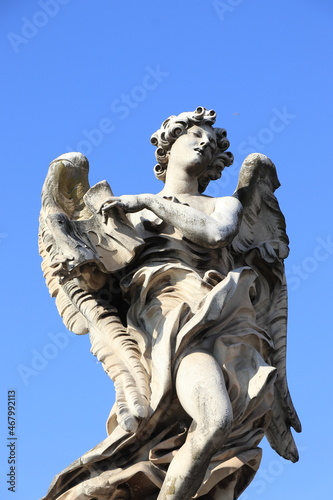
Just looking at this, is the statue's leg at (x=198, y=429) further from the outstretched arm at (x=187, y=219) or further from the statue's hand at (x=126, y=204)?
the statue's hand at (x=126, y=204)

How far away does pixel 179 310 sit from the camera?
34.2 ft

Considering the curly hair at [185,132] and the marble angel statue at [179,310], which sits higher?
the curly hair at [185,132]

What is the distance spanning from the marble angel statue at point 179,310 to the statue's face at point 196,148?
0.01m

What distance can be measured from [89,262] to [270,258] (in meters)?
1.87

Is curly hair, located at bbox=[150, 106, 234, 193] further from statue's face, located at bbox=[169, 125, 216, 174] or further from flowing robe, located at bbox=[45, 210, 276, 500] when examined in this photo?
flowing robe, located at bbox=[45, 210, 276, 500]

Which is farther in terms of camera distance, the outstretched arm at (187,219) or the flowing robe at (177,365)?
the outstretched arm at (187,219)

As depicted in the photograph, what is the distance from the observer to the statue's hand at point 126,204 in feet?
35.7

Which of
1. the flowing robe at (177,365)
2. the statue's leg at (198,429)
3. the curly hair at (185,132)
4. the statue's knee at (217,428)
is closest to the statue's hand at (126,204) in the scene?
the flowing robe at (177,365)

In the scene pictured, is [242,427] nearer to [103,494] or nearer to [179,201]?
[103,494]

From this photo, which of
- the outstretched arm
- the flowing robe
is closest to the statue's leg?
the flowing robe

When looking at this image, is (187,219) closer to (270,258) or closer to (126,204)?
(126,204)

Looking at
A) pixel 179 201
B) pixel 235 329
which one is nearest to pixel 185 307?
pixel 235 329

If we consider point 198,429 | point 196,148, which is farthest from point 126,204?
point 198,429

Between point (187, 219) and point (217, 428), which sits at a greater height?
point (187, 219)
